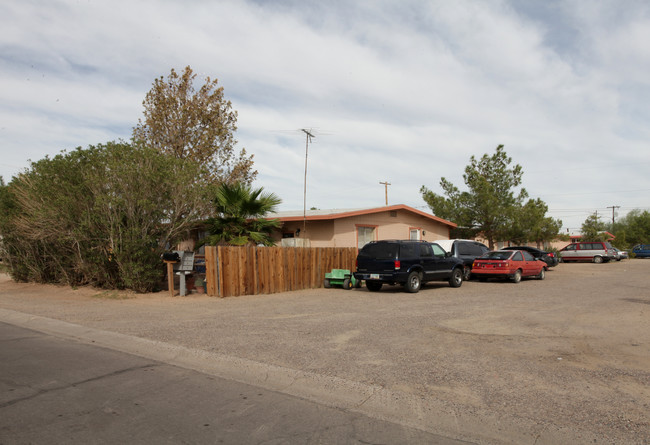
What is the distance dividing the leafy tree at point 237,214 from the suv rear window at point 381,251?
3.71m

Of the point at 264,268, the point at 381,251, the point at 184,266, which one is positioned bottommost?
the point at 264,268

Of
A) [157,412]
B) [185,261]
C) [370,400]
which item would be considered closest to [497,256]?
[185,261]

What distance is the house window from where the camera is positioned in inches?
859

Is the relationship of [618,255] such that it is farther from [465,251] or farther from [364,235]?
[364,235]

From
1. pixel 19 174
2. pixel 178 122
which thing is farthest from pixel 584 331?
pixel 178 122

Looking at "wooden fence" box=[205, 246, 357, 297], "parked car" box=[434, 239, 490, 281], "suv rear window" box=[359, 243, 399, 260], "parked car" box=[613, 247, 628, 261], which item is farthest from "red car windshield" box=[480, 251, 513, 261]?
"parked car" box=[613, 247, 628, 261]

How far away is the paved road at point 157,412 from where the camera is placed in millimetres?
4141

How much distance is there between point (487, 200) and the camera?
2778cm

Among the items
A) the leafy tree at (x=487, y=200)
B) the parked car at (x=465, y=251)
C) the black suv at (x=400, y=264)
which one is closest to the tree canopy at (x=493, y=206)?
the leafy tree at (x=487, y=200)

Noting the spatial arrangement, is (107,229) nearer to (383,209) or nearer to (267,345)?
Result: (267,345)

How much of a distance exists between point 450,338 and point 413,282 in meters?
7.76

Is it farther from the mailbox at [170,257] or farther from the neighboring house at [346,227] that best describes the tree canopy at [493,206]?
the mailbox at [170,257]

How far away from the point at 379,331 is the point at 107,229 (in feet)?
31.1

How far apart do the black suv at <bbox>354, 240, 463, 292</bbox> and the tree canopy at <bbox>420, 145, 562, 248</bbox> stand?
42.0 ft
